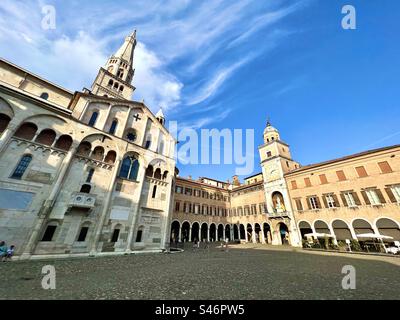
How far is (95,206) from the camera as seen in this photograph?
1571cm

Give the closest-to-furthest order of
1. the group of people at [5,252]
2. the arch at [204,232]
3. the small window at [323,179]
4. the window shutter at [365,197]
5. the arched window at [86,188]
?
the group of people at [5,252], the arched window at [86,188], the window shutter at [365,197], the small window at [323,179], the arch at [204,232]

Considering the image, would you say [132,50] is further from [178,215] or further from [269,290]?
[269,290]

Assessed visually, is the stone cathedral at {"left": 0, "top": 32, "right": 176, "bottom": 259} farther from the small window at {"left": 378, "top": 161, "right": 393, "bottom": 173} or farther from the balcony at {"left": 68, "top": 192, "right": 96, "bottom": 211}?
the small window at {"left": 378, "top": 161, "right": 393, "bottom": 173}

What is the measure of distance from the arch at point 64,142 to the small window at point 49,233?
22.8 ft

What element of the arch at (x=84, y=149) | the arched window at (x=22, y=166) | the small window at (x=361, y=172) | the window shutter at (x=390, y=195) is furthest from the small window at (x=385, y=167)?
the arched window at (x=22, y=166)

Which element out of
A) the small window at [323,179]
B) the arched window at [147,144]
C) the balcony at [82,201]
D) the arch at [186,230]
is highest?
the arched window at [147,144]

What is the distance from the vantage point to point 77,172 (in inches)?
612

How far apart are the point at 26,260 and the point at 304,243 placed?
29697 mm

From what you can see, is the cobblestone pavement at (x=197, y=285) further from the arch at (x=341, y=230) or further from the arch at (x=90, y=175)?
the arch at (x=341, y=230)

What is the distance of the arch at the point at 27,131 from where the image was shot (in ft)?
45.0

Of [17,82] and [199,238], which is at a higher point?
[17,82]
